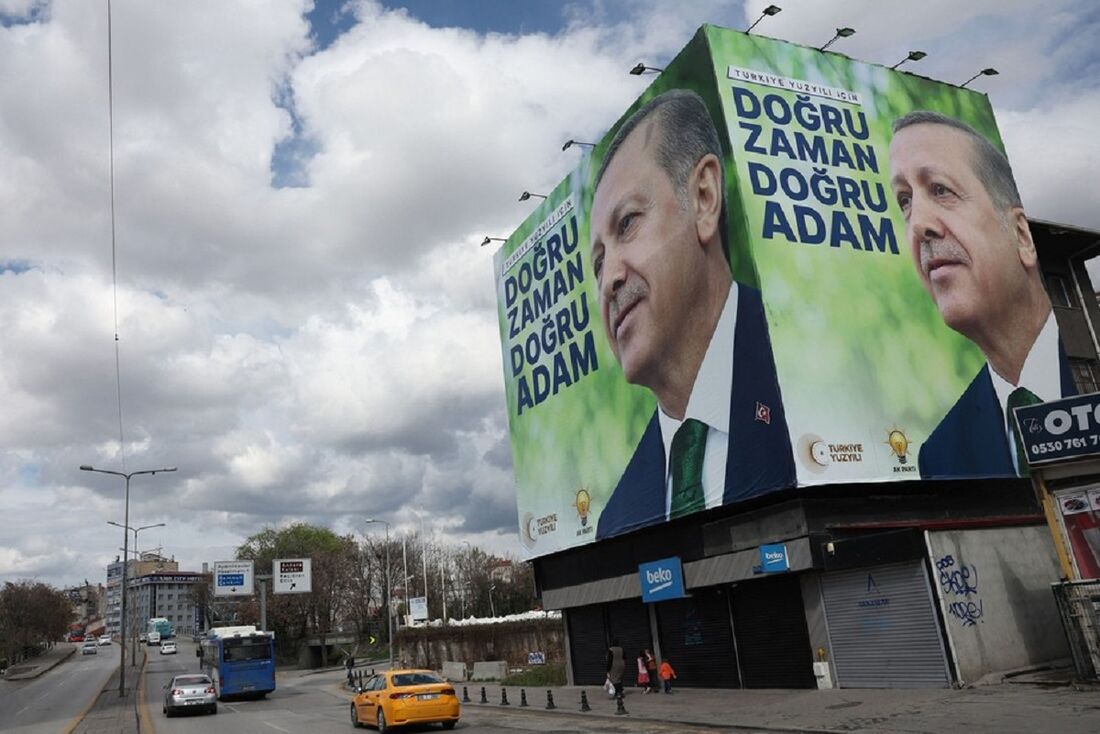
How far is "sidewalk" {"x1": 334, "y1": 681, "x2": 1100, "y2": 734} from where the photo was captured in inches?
562

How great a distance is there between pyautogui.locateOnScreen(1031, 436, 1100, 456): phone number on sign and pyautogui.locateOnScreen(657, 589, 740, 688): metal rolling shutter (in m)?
11.4

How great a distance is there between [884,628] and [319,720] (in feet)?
57.8

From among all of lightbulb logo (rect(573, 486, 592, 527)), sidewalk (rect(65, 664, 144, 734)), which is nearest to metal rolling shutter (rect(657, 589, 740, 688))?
lightbulb logo (rect(573, 486, 592, 527))

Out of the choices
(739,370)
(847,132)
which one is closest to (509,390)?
(739,370)

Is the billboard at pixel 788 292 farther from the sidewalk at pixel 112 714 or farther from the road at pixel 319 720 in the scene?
the sidewalk at pixel 112 714

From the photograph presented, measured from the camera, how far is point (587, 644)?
35719 mm

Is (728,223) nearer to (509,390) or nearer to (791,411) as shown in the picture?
(791,411)

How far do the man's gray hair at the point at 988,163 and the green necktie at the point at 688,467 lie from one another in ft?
48.6

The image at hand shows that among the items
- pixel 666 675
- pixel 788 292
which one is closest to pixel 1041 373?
pixel 788 292

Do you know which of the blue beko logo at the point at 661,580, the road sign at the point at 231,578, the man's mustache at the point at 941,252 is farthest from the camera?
the road sign at the point at 231,578

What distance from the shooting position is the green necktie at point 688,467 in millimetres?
26828

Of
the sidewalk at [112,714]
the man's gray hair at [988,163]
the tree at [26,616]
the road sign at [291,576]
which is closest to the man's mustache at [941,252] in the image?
the man's gray hair at [988,163]

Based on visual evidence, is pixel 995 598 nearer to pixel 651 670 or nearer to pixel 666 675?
pixel 666 675

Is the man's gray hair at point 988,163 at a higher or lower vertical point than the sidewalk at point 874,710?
higher
